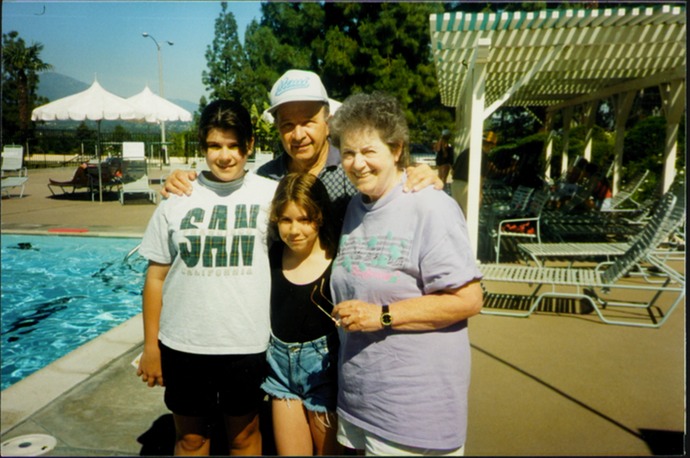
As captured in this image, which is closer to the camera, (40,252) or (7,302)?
(7,302)

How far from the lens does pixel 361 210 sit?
68.6 inches

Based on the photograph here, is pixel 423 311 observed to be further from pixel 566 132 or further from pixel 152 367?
pixel 566 132

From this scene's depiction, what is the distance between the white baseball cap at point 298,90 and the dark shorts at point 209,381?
1000 mm

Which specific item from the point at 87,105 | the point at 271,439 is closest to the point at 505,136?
the point at 87,105

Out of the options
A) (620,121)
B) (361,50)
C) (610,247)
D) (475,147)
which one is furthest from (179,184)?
(361,50)

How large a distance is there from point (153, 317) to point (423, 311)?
41.0 inches

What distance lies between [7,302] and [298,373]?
23.1ft

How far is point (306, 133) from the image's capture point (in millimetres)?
2111

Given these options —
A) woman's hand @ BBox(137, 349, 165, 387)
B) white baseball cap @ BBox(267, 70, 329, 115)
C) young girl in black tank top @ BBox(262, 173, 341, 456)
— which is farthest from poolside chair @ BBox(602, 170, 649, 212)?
woman's hand @ BBox(137, 349, 165, 387)

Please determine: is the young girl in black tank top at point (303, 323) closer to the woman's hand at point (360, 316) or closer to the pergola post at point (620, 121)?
the woman's hand at point (360, 316)

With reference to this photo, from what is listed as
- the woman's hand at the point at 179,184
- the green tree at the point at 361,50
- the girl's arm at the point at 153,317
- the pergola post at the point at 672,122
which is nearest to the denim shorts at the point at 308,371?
the girl's arm at the point at 153,317

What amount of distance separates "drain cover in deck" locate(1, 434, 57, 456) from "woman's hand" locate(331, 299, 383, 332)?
1929 mm

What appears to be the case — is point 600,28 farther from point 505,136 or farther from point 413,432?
point 505,136

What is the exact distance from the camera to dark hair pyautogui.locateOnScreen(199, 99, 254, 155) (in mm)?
1853
